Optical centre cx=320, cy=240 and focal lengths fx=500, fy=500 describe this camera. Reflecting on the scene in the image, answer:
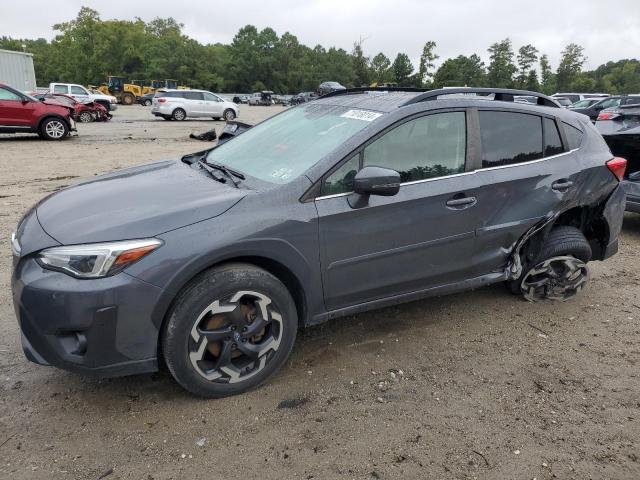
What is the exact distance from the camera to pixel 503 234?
11.6ft

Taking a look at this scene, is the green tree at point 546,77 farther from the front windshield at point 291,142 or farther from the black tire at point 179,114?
the front windshield at point 291,142

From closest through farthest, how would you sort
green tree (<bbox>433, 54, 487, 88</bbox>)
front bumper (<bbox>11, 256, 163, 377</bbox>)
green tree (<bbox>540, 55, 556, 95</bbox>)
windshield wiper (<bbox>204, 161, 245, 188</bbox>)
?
1. front bumper (<bbox>11, 256, 163, 377</bbox>)
2. windshield wiper (<bbox>204, 161, 245, 188</bbox>)
3. green tree (<bbox>540, 55, 556, 95</bbox>)
4. green tree (<bbox>433, 54, 487, 88</bbox>)

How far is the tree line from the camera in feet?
261

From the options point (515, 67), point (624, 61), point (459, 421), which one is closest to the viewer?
point (459, 421)

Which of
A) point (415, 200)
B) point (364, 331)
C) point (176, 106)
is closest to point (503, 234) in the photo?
point (415, 200)

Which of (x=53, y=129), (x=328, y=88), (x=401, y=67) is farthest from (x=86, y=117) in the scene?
Result: (x=401, y=67)

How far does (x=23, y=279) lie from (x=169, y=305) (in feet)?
2.37

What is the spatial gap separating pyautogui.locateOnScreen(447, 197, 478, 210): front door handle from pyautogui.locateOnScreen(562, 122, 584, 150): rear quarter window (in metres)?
1.13

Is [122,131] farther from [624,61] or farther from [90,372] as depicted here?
[624,61]

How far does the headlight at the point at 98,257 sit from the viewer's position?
2.39m

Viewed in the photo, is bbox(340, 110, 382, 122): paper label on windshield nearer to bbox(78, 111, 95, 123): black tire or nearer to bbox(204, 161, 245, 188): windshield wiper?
bbox(204, 161, 245, 188): windshield wiper

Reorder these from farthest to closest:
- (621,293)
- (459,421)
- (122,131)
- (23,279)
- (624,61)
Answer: (624,61) < (122,131) < (621,293) < (459,421) < (23,279)

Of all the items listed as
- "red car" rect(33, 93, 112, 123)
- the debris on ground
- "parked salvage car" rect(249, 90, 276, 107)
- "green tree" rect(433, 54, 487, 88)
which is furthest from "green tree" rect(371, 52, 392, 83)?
the debris on ground

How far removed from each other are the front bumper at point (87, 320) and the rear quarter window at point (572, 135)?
3.21 meters
